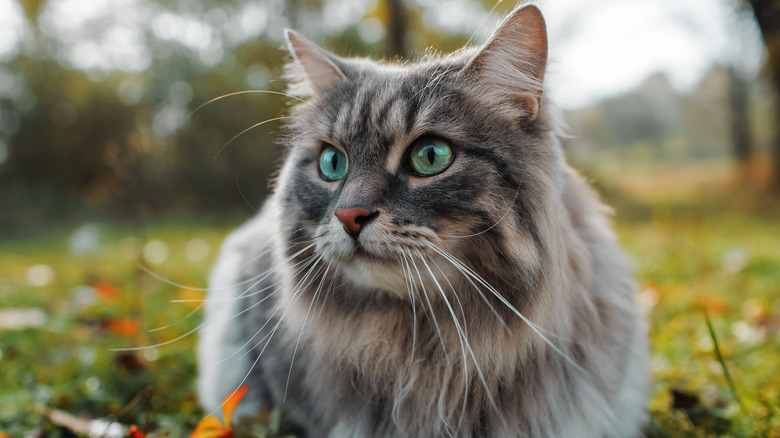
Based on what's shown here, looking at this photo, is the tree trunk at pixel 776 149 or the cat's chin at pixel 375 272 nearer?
the cat's chin at pixel 375 272

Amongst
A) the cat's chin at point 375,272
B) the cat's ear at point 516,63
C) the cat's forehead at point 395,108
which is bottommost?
the cat's chin at point 375,272

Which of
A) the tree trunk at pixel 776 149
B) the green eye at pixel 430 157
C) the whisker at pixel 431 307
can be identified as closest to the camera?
the whisker at pixel 431 307

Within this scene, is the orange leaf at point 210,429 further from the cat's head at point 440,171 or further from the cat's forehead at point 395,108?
the cat's forehead at point 395,108

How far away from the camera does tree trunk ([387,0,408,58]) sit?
235 inches

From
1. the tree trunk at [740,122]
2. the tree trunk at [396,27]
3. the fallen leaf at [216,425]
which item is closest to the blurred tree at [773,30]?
the tree trunk at [740,122]

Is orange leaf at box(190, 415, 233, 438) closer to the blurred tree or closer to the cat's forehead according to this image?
the cat's forehead

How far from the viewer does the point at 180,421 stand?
1884mm

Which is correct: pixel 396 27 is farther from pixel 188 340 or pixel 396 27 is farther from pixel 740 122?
pixel 740 122

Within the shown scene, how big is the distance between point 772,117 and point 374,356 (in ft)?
36.8

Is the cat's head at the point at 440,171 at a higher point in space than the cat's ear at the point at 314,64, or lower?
lower

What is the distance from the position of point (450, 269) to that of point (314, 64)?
3.10 feet

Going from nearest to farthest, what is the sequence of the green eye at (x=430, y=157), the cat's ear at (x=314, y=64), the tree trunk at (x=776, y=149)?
the green eye at (x=430, y=157) < the cat's ear at (x=314, y=64) < the tree trunk at (x=776, y=149)

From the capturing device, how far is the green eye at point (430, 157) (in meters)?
1.48

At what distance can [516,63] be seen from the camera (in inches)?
61.5
